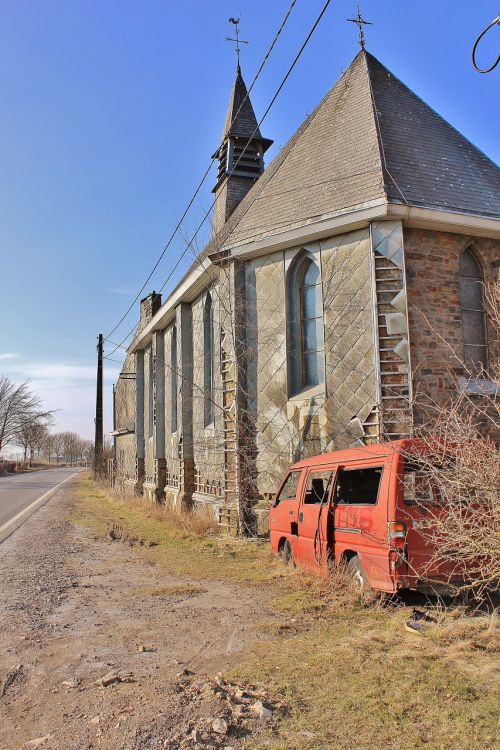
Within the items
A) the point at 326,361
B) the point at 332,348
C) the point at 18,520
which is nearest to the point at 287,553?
the point at 326,361

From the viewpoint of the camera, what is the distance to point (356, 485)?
799cm

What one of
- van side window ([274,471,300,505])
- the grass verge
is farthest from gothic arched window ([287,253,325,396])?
the grass verge

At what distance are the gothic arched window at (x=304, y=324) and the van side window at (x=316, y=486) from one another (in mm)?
4240

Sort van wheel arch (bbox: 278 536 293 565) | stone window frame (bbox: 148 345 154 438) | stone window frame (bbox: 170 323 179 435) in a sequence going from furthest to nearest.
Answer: stone window frame (bbox: 148 345 154 438)
stone window frame (bbox: 170 323 179 435)
van wheel arch (bbox: 278 536 293 565)

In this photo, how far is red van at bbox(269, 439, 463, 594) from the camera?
6.28 m

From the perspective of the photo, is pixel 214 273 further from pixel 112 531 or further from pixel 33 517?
pixel 33 517

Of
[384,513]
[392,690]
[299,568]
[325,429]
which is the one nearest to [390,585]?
[384,513]

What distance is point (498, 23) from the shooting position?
23.3ft

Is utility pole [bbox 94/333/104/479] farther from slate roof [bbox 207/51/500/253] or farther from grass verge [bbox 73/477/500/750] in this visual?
grass verge [bbox 73/477/500/750]

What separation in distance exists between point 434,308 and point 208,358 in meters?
7.41

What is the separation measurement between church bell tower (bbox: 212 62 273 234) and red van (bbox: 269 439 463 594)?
1511cm

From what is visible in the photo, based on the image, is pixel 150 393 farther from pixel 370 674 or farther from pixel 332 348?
pixel 370 674

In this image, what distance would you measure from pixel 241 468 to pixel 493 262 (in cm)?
692

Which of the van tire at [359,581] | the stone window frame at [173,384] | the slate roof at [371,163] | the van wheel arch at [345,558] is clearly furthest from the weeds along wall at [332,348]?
the stone window frame at [173,384]
